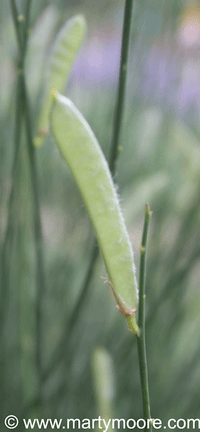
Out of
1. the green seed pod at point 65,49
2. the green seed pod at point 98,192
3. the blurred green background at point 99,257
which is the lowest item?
the blurred green background at point 99,257

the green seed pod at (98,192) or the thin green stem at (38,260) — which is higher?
the green seed pod at (98,192)

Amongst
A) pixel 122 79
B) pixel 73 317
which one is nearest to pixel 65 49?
pixel 122 79

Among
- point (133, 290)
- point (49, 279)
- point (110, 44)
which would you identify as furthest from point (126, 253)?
point (110, 44)

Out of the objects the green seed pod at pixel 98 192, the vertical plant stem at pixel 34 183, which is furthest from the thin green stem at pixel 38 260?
the green seed pod at pixel 98 192

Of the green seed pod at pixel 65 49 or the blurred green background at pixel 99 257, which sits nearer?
the green seed pod at pixel 65 49

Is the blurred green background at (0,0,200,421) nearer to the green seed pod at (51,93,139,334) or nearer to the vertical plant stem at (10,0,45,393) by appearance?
the vertical plant stem at (10,0,45,393)

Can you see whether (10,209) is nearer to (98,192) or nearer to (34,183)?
(34,183)

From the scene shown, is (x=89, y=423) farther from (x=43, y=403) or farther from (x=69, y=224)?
Result: (x=69, y=224)

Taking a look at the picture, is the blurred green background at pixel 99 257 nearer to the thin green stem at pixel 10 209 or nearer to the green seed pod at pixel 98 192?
the thin green stem at pixel 10 209

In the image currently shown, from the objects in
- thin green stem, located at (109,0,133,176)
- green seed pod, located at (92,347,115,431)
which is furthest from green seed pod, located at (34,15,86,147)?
green seed pod, located at (92,347,115,431)
